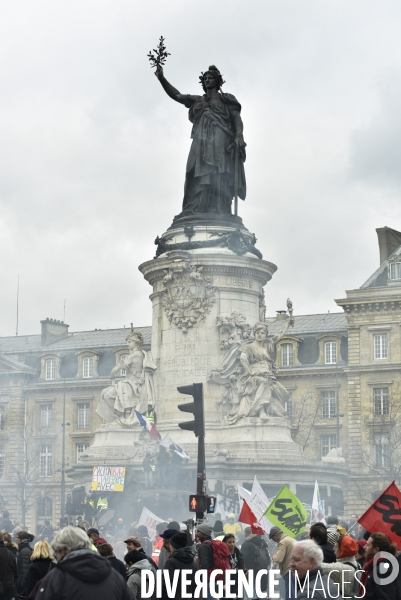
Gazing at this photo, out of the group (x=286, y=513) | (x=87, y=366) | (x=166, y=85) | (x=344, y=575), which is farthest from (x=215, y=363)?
(x=87, y=366)

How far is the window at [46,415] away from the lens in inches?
3356

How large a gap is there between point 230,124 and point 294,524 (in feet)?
55.1

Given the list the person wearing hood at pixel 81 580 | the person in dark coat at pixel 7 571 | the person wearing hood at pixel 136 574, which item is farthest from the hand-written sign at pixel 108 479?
the person wearing hood at pixel 81 580

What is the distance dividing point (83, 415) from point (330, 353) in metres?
16.6

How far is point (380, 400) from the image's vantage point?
254 ft

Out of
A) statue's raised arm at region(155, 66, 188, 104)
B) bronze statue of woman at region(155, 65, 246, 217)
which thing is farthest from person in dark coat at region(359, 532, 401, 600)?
statue's raised arm at region(155, 66, 188, 104)

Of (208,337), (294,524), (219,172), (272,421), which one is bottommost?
(294,524)

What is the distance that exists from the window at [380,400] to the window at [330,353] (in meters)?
5.70

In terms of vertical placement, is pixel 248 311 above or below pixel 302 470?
above

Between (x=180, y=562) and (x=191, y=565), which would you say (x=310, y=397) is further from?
(x=180, y=562)

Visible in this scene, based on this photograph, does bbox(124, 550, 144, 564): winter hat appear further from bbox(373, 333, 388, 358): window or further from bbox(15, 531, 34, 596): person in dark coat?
bbox(373, 333, 388, 358): window

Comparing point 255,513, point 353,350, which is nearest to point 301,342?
point 353,350

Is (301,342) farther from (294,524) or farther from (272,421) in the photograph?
(294,524)

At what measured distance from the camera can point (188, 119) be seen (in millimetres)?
37719
